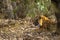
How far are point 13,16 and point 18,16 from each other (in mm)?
211

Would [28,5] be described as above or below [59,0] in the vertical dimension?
below

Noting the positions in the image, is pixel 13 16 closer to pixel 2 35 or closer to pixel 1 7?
pixel 1 7

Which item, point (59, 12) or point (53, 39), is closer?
point (59, 12)

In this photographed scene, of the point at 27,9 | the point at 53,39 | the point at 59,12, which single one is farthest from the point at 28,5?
the point at 59,12

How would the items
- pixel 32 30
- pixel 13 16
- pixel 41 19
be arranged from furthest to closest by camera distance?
1. pixel 13 16
2. pixel 41 19
3. pixel 32 30

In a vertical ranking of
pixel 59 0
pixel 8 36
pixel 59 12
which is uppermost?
pixel 59 0

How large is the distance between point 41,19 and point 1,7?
1719 mm

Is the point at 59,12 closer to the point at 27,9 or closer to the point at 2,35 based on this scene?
the point at 2,35

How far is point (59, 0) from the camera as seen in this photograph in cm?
208

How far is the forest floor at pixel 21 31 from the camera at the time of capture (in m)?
4.54

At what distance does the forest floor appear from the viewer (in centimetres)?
454

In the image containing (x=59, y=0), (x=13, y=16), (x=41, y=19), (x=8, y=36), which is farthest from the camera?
(x=13, y=16)

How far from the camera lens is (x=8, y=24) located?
18.1 feet

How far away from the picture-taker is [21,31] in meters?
5.08
